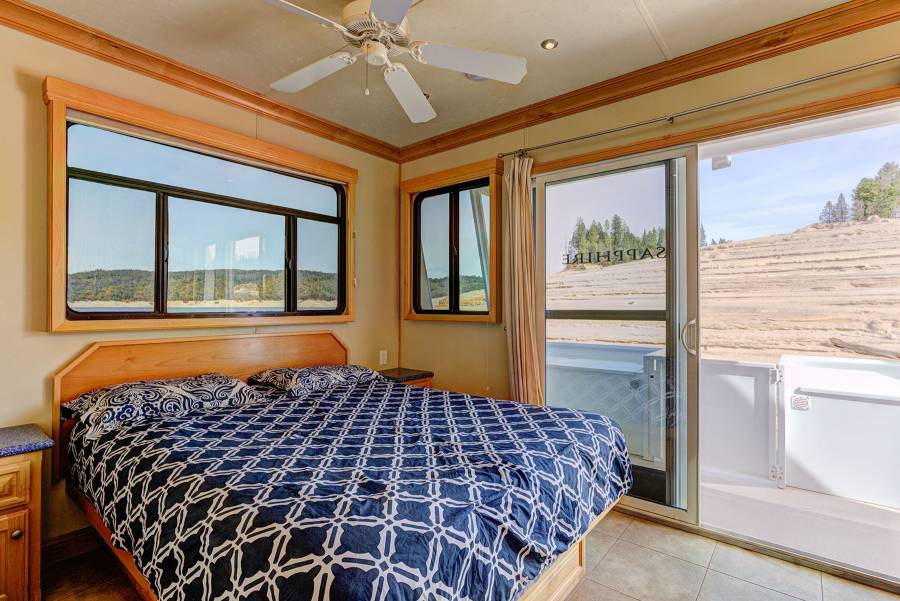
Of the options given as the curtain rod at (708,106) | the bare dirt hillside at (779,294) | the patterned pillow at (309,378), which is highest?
the curtain rod at (708,106)

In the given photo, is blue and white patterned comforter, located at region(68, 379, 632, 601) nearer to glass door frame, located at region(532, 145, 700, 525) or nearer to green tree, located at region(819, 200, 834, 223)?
glass door frame, located at region(532, 145, 700, 525)

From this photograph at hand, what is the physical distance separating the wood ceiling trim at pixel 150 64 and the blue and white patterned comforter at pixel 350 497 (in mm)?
2057

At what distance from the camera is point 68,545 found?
93.9 inches

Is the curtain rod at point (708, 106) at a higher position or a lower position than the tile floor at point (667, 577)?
higher

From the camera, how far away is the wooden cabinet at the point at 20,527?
6.23 ft

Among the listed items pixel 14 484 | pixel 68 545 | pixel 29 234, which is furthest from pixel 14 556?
pixel 29 234

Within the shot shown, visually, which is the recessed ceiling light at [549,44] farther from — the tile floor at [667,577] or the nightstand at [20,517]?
the nightstand at [20,517]

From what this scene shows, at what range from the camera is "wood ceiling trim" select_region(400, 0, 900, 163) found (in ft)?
7.22

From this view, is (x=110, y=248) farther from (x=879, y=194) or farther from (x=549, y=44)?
(x=879, y=194)

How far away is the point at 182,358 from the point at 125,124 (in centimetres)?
141

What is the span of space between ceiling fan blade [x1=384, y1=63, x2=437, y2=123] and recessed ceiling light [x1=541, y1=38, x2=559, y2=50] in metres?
0.75

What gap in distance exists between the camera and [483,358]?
371 cm

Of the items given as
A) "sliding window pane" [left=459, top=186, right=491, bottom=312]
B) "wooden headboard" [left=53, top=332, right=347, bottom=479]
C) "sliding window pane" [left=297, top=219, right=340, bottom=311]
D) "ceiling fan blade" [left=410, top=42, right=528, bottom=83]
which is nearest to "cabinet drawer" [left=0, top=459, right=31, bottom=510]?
"wooden headboard" [left=53, top=332, right=347, bottom=479]

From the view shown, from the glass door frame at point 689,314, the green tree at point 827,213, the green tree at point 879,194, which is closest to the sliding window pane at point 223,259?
the glass door frame at point 689,314
